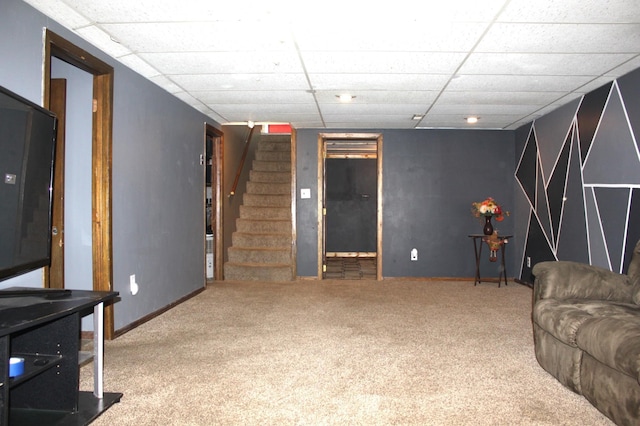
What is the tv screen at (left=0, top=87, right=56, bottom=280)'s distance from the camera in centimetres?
191

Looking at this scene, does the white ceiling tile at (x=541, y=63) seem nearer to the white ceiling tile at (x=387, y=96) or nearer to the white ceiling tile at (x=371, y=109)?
the white ceiling tile at (x=387, y=96)

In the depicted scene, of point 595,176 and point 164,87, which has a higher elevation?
point 164,87

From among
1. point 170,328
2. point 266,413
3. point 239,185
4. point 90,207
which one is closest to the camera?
point 266,413

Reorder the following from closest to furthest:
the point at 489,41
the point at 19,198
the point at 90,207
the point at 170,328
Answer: the point at 19,198 → the point at 489,41 → the point at 90,207 → the point at 170,328

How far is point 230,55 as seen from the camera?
3.28m

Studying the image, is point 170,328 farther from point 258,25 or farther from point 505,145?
point 505,145

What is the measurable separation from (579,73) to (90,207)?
3993 millimetres

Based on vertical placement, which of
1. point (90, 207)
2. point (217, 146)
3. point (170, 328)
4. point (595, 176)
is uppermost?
point (217, 146)

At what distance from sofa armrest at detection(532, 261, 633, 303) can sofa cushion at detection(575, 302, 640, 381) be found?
0.26 meters

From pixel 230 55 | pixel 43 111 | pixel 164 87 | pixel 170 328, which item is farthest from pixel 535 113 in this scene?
pixel 43 111

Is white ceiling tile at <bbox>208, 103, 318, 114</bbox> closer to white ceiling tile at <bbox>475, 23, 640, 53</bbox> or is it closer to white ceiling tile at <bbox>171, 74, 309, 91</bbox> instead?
white ceiling tile at <bbox>171, 74, 309, 91</bbox>

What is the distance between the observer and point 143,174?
3877 millimetres

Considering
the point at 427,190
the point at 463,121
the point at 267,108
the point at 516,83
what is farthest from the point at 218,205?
the point at 516,83

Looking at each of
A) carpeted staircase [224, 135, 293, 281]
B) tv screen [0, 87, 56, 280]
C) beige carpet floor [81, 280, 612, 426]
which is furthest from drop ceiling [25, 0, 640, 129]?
carpeted staircase [224, 135, 293, 281]
